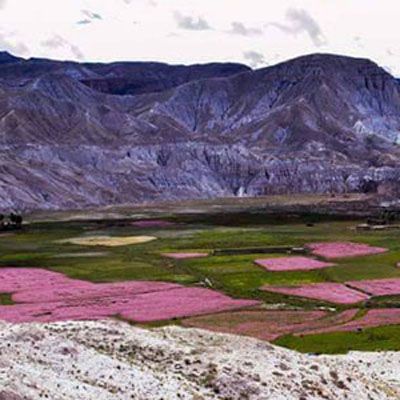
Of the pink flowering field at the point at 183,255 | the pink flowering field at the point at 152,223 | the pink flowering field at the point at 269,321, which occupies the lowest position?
the pink flowering field at the point at 152,223

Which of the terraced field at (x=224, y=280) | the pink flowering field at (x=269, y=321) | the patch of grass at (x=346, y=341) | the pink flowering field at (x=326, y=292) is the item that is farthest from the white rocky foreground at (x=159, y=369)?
the pink flowering field at (x=326, y=292)

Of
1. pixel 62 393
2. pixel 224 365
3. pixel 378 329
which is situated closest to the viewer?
pixel 62 393

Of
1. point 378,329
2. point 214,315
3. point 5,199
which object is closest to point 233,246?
point 214,315

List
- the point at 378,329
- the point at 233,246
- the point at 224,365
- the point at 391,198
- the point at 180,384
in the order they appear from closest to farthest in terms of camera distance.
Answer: the point at 180,384 < the point at 224,365 < the point at 378,329 < the point at 233,246 < the point at 391,198

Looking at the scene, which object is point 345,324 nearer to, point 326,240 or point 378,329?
point 378,329

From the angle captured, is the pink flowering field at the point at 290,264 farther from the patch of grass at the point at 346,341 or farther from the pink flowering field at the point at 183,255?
the patch of grass at the point at 346,341

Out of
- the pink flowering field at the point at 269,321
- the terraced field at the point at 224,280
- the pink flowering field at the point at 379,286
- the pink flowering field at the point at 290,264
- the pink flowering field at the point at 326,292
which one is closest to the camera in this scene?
the pink flowering field at the point at 269,321

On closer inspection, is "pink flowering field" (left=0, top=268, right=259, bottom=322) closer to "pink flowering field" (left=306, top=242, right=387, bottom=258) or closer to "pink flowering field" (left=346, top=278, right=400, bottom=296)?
"pink flowering field" (left=346, top=278, right=400, bottom=296)
